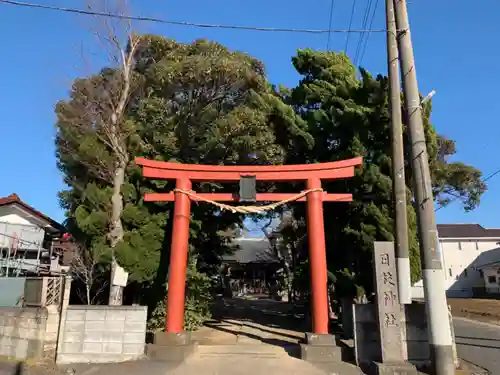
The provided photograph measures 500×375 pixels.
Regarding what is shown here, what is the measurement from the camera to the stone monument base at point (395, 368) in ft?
27.3

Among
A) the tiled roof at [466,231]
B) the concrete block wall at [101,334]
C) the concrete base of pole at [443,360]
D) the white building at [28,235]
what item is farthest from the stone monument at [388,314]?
the tiled roof at [466,231]

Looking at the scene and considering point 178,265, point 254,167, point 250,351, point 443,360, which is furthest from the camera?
point 254,167

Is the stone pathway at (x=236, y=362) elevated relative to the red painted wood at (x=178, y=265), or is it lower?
lower

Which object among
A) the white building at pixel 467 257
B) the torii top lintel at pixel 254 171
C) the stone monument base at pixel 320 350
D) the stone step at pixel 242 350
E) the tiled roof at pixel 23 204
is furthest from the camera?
the white building at pixel 467 257

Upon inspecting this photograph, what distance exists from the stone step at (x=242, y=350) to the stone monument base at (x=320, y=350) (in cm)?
76

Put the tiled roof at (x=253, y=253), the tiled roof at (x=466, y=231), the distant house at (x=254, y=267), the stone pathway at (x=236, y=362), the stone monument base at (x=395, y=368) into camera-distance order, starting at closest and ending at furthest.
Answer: the stone monument base at (x=395, y=368) → the stone pathway at (x=236, y=362) → the tiled roof at (x=253, y=253) → the distant house at (x=254, y=267) → the tiled roof at (x=466, y=231)

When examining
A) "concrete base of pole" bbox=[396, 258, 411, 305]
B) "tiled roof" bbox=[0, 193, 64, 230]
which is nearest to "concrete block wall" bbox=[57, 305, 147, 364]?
"concrete base of pole" bbox=[396, 258, 411, 305]

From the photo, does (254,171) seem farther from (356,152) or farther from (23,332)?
(23,332)

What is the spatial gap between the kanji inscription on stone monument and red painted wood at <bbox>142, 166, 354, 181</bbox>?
2.82 m

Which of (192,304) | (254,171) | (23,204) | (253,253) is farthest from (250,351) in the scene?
(253,253)

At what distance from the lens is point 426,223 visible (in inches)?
294

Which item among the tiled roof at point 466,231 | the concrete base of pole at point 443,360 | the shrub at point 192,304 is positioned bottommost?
the concrete base of pole at point 443,360

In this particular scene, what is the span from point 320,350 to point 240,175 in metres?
4.97

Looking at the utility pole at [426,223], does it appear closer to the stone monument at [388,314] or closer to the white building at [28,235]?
the stone monument at [388,314]
